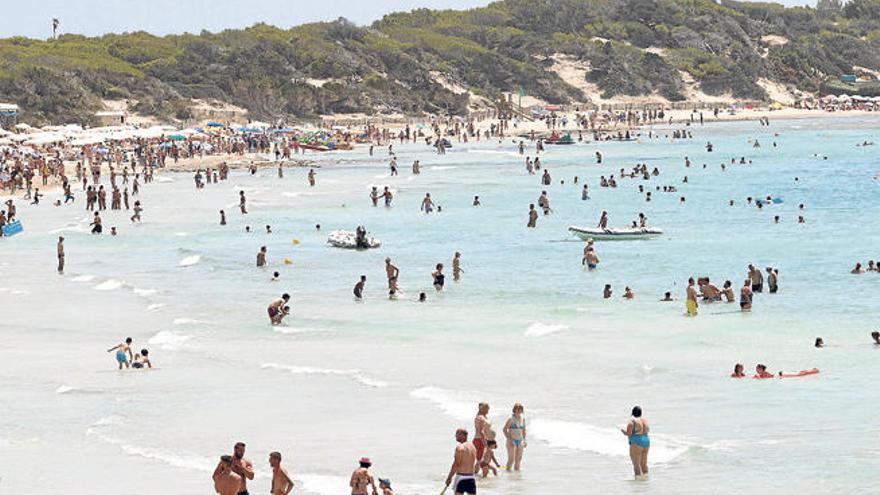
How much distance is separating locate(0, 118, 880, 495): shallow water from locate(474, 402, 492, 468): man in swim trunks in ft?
2.03

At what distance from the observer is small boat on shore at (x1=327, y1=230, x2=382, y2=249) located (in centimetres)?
5003

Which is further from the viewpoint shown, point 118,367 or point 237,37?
point 237,37

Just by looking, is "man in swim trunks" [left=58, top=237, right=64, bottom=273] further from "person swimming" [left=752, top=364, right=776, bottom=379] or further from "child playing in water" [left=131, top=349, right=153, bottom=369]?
"person swimming" [left=752, top=364, right=776, bottom=379]

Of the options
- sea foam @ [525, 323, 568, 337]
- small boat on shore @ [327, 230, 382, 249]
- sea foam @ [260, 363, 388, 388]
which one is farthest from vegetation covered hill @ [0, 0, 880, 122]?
sea foam @ [260, 363, 388, 388]

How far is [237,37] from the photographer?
16038cm

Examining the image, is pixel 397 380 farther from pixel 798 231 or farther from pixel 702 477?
pixel 798 231

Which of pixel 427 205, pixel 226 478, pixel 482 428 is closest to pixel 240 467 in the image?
pixel 226 478

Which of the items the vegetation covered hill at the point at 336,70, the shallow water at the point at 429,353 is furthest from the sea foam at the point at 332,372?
the vegetation covered hill at the point at 336,70

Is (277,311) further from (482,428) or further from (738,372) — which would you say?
(482,428)

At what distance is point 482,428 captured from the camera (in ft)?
64.1

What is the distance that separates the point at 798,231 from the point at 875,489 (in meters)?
37.0

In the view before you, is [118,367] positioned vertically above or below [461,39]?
below

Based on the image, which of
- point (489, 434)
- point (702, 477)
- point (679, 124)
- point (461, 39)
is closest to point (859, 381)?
point (702, 477)

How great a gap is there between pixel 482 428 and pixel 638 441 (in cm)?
224
